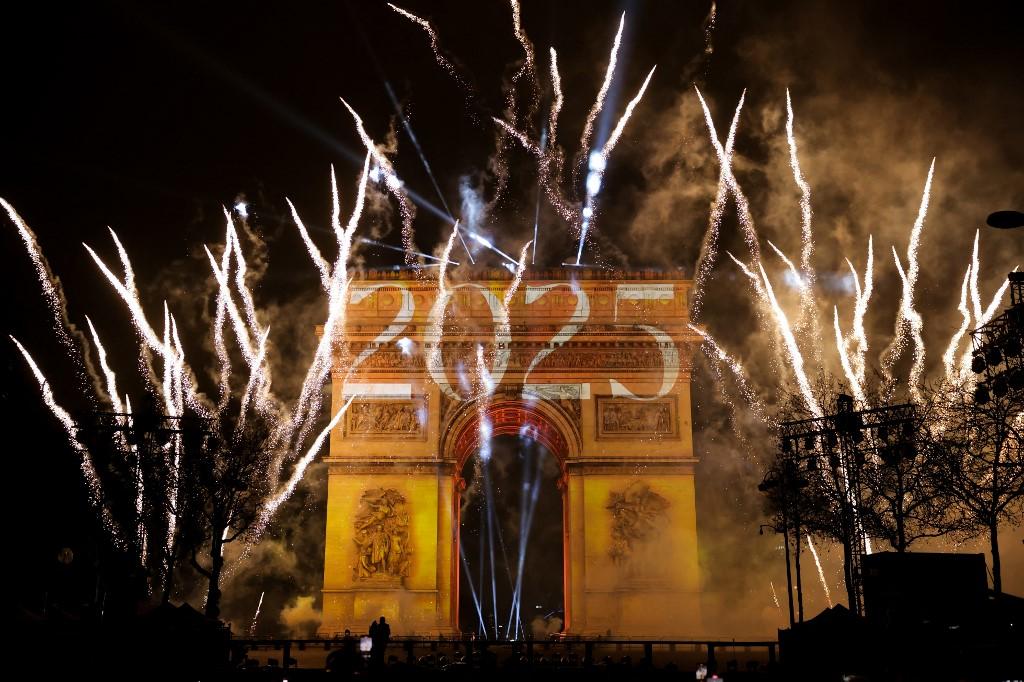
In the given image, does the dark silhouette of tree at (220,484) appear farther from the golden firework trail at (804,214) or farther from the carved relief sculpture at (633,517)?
the golden firework trail at (804,214)

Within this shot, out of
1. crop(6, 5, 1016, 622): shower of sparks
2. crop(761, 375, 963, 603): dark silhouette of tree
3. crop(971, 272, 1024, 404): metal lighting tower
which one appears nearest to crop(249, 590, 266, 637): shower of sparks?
crop(6, 5, 1016, 622): shower of sparks

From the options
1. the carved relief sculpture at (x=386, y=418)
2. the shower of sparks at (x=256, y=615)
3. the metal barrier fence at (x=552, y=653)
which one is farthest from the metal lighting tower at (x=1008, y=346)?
the shower of sparks at (x=256, y=615)

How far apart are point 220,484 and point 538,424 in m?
12.7

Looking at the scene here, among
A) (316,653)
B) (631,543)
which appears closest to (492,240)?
(631,543)

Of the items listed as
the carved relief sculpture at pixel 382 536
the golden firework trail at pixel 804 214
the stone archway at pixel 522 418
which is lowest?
the carved relief sculpture at pixel 382 536

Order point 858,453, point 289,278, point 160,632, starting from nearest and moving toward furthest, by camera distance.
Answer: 1. point 160,632
2. point 858,453
3. point 289,278

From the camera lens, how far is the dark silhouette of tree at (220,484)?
2753 centimetres

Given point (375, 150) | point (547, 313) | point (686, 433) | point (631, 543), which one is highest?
point (375, 150)

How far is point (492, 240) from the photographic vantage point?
42062 millimetres

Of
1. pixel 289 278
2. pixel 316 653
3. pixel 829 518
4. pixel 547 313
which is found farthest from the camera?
pixel 289 278

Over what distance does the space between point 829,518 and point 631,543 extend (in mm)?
6765

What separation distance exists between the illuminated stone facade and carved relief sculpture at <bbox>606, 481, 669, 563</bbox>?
0.15 ft

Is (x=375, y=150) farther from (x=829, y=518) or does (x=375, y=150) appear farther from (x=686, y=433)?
(x=829, y=518)

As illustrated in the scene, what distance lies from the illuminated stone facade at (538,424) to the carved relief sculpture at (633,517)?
45 mm
